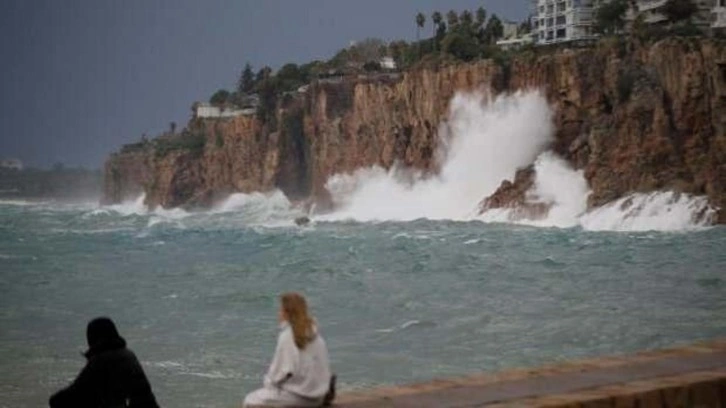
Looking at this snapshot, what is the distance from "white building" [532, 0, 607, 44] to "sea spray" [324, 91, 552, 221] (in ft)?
34.7

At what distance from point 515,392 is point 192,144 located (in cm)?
8696

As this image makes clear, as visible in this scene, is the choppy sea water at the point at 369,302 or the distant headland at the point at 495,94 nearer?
the choppy sea water at the point at 369,302

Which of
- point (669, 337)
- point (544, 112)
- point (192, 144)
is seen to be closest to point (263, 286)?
point (669, 337)

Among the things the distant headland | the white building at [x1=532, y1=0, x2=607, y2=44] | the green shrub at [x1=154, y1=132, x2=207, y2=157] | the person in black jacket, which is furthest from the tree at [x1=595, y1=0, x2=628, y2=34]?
the person in black jacket

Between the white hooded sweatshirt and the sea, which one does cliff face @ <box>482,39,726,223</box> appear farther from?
the white hooded sweatshirt

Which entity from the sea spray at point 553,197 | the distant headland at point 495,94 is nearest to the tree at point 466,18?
the distant headland at point 495,94

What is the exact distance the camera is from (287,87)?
287 feet

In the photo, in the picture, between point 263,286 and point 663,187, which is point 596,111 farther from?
point 263,286

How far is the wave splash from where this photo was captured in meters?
44.9

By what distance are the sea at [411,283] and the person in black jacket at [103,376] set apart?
22.3 ft

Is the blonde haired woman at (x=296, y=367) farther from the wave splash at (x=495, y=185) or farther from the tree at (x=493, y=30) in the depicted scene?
the tree at (x=493, y=30)

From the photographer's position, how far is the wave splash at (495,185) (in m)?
44.9

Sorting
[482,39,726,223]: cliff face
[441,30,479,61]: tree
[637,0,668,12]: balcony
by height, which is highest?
[637,0,668,12]: balcony

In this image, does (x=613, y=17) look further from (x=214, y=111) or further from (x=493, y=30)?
(x=214, y=111)
